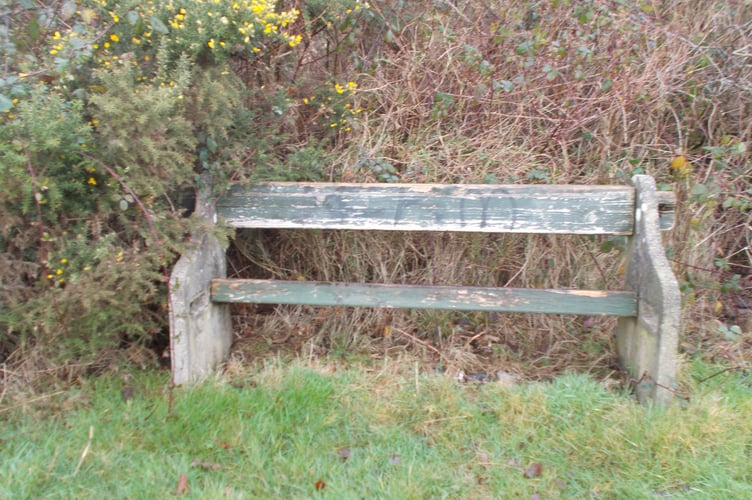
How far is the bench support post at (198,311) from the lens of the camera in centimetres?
325

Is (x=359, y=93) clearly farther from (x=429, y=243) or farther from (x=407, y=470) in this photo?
(x=407, y=470)

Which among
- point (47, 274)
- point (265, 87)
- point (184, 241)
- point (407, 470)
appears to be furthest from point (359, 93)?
point (407, 470)

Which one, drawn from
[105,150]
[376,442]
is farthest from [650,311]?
[105,150]

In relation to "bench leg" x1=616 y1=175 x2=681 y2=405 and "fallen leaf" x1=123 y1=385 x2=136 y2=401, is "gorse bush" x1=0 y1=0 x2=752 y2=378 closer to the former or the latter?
"fallen leaf" x1=123 y1=385 x2=136 y2=401

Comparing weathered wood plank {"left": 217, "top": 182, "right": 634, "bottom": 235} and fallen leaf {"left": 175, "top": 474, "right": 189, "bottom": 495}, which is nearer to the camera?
fallen leaf {"left": 175, "top": 474, "right": 189, "bottom": 495}

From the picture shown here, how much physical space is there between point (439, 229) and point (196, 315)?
1.45 m

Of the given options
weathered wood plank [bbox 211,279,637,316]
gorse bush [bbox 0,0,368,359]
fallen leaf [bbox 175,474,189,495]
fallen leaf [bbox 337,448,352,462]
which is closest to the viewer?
fallen leaf [bbox 175,474,189,495]

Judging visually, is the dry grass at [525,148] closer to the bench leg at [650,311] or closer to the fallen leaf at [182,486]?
the bench leg at [650,311]

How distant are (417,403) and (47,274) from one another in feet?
6.78

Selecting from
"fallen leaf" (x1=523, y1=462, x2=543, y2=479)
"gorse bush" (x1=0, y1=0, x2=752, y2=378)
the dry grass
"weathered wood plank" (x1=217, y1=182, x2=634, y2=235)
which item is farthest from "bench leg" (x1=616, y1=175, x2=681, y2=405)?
"fallen leaf" (x1=523, y1=462, x2=543, y2=479)

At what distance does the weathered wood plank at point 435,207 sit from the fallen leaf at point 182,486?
4.92 feet

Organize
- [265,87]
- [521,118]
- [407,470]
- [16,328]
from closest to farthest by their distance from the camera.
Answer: [407,470], [16,328], [265,87], [521,118]

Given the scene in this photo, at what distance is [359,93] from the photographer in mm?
4539

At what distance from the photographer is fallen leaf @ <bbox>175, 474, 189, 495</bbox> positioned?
2.62 metres
